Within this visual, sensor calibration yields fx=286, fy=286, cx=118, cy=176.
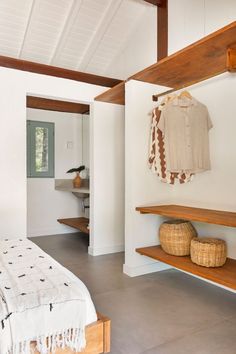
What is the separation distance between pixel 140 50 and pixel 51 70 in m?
1.56

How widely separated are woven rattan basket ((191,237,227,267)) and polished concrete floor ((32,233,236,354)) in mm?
362

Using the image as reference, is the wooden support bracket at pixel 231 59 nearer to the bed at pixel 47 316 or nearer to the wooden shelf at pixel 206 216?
the wooden shelf at pixel 206 216

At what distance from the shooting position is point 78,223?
16.6 ft

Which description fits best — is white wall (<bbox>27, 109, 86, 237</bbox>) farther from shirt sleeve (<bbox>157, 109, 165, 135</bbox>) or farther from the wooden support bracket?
the wooden support bracket

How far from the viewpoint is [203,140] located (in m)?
3.03

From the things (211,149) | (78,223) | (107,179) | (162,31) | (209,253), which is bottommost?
(78,223)

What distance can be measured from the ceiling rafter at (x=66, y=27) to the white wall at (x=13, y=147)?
4.03 feet

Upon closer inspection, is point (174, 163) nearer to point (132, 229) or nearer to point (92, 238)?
point (132, 229)

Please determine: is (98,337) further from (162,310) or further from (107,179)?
(107,179)

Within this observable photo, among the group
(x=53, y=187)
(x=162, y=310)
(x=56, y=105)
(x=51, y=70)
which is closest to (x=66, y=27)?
(x=51, y=70)

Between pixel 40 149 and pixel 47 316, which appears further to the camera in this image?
pixel 40 149

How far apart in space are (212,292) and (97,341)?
1.57m

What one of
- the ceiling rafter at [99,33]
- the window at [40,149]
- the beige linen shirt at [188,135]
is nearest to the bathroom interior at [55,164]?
the window at [40,149]

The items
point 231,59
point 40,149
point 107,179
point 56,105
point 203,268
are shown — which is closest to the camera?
point 231,59
